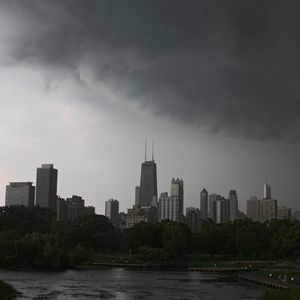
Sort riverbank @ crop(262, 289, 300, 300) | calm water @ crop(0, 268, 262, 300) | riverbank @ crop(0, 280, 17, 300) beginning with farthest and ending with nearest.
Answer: calm water @ crop(0, 268, 262, 300)
riverbank @ crop(0, 280, 17, 300)
riverbank @ crop(262, 289, 300, 300)

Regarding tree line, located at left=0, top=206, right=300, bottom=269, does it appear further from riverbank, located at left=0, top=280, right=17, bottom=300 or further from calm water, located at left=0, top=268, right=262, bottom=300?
riverbank, located at left=0, top=280, right=17, bottom=300

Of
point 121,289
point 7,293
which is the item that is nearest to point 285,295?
point 121,289

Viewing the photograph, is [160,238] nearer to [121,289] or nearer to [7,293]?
[121,289]

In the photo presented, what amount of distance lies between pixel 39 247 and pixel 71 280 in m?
28.2

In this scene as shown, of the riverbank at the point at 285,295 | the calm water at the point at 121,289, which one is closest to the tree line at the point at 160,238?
the calm water at the point at 121,289

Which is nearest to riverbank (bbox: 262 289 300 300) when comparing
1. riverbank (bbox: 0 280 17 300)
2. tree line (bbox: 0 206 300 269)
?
riverbank (bbox: 0 280 17 300)

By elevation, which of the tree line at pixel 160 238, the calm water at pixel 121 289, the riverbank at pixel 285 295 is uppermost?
the tree line at pixel 160 238

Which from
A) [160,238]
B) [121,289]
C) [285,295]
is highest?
[160,238]

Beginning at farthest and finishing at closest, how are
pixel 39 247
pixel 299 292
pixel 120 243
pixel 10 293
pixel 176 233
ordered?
1. pixel 120 243
2. pixel 176 233
3. pixel 39 247
4. pixel 10 293
5. pixel 299 292

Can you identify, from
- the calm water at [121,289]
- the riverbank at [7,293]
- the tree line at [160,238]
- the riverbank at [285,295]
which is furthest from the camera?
Result: the tree line at [160,238]

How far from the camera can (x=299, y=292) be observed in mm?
54156

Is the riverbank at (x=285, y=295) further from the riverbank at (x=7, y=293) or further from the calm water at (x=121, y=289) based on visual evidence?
the riverbank at (x=7, y=293)

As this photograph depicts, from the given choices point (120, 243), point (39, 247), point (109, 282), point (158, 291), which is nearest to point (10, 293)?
point (158, 291)

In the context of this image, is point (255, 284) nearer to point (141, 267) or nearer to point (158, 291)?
point (158, 291)
